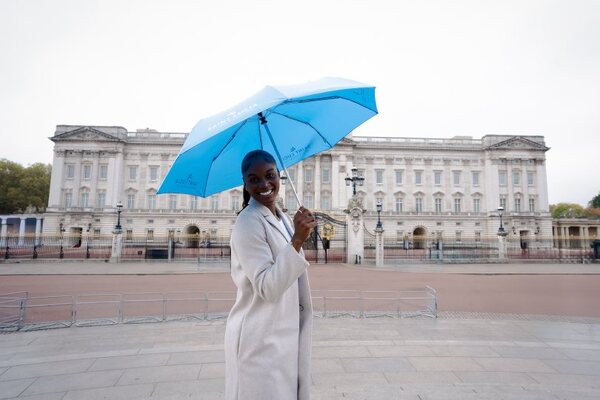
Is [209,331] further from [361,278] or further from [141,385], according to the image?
[361,278]

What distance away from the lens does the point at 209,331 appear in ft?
22.3

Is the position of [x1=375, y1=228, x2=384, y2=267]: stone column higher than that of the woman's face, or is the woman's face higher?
the woman's face

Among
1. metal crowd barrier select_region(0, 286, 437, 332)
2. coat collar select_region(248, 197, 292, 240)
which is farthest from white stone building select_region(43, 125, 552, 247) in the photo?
coat collar select_region(248, 197, 292, 240)

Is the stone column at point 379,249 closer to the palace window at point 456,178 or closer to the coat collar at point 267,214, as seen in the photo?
the coat collar at point 267,214

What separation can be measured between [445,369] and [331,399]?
185cm

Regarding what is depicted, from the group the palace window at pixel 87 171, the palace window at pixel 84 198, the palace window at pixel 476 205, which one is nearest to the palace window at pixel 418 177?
the palace window at pixel 476 205

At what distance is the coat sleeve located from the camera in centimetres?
178

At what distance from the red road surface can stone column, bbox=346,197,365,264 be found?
778cm

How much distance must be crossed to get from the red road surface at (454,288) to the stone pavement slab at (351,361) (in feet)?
7.81

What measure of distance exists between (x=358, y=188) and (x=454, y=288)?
40.3m

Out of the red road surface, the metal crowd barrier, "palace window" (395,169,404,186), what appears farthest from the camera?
"palace window" (395,169,404,186)

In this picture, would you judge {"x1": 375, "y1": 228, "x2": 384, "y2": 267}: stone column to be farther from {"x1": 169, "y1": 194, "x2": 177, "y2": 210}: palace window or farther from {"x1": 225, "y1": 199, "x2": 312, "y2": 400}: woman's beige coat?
{"x1": 169, "y1": 194, "x2": 177, "y2": 210}: palace window

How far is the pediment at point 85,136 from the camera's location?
4972 cm

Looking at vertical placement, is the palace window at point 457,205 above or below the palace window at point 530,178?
below
